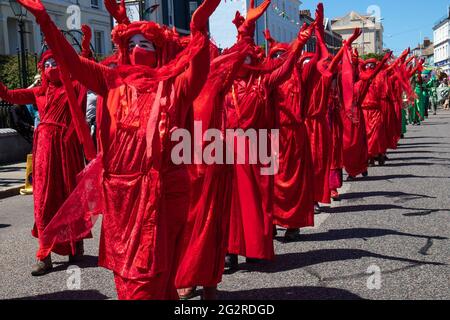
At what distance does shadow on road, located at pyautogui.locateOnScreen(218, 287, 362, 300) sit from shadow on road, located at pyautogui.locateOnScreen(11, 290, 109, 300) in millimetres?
927

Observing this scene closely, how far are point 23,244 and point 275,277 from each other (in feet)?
9.83

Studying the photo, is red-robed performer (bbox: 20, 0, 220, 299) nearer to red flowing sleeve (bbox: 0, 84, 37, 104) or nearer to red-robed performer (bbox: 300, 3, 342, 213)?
red flowing sleeve (bbox: 0, 84, 37, 104)

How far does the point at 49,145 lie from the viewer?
5602 mm

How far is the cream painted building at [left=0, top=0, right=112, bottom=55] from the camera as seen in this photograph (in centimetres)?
2655

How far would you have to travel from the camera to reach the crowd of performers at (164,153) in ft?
11.0

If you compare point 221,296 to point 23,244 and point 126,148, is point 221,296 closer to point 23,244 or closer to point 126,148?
point 126,148

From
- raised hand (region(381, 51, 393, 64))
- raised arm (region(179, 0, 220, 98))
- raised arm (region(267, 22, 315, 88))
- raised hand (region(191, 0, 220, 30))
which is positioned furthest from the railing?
raised hand (region(191, 0, 220, 30))

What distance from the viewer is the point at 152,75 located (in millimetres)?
3500

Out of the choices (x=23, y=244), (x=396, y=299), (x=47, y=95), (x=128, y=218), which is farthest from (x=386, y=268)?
(x=23, y=244)

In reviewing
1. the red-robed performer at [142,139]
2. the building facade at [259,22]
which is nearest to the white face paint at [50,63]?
the red-robed performer at [142,139]

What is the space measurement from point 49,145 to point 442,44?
99.8 metres

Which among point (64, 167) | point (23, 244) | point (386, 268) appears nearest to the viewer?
point (386, 268)

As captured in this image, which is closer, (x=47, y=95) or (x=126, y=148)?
(x=126, y=148)

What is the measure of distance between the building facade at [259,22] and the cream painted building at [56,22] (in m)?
5.70
